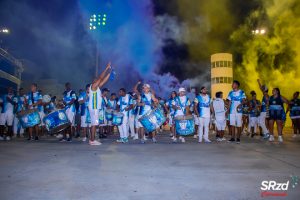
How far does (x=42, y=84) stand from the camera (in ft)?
109

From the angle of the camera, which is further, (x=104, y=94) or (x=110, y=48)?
(x=110, y=48)

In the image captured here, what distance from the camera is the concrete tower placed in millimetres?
45500

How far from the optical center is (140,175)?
182 inches

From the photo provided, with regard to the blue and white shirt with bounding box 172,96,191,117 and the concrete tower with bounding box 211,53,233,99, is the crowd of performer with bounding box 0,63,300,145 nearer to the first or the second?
the blue and white shirt with bounding box 172,96,191,117

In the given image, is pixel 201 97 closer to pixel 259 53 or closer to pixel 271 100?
pixel 271 100

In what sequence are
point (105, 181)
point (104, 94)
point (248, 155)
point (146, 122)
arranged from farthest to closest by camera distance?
1. point (104, 94)
2. point (146, 122)
3. point (248, 155)
4. point (105, 181)

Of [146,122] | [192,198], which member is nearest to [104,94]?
[146,122]

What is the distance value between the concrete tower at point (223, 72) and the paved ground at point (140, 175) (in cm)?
4003

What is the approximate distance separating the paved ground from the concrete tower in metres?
40.0

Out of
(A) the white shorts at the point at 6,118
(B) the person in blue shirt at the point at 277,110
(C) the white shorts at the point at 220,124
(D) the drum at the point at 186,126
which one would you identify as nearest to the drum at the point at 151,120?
(D) the drum at the point at 186,126

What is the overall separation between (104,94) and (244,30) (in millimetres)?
33059

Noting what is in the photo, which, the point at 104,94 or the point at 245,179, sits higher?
the point at 104,94

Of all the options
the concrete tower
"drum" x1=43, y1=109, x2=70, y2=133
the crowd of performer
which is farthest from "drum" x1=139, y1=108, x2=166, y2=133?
the concrete tower

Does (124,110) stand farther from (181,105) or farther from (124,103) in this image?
(181,105)
